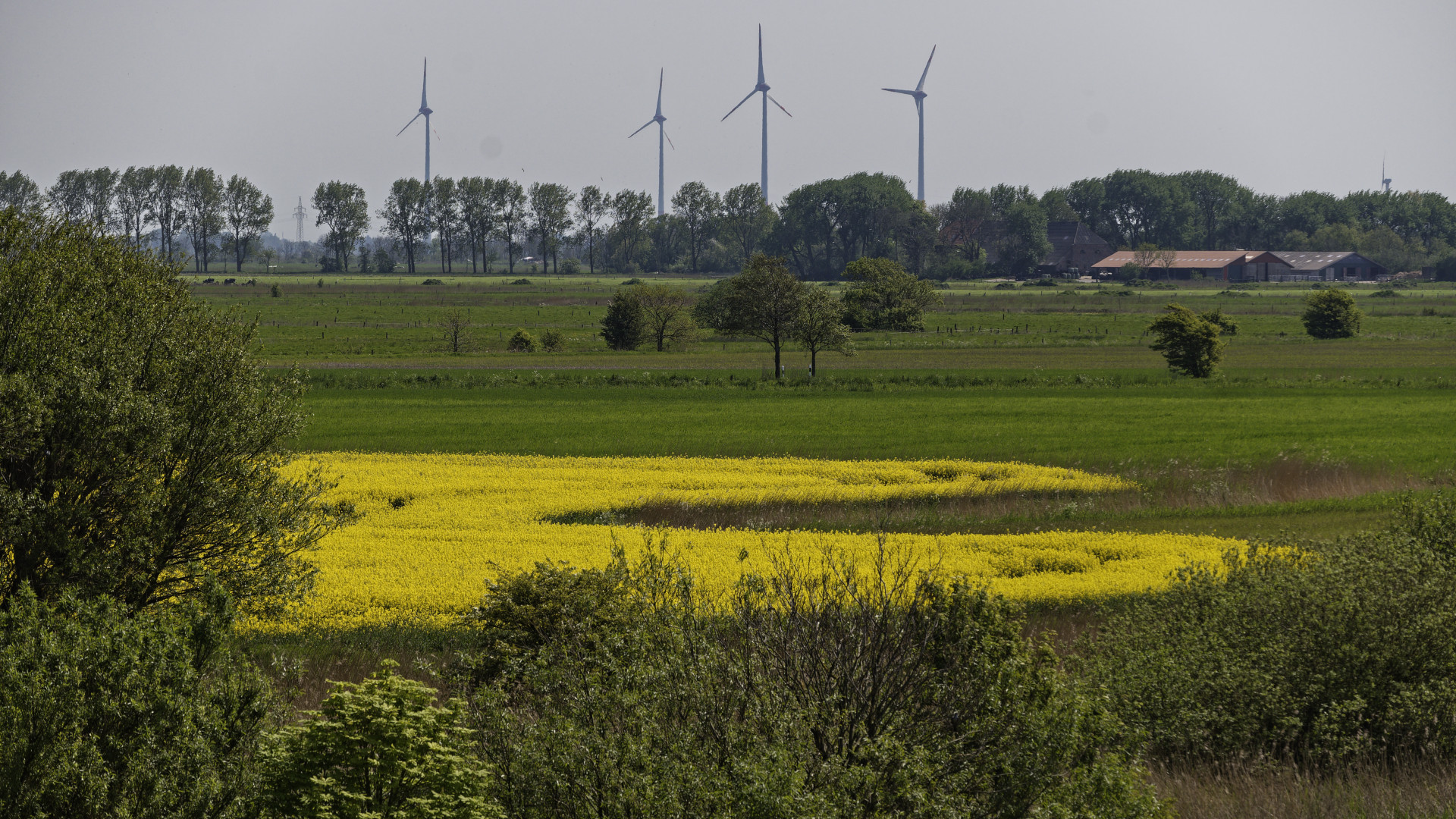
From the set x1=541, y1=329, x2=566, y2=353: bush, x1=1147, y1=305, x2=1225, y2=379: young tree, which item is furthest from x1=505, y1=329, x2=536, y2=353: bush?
x1=1147, y1=305, x2=1225, y2=379: young tree

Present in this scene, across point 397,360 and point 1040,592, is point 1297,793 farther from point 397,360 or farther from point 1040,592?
point 397,360

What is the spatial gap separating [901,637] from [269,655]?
12470 mm

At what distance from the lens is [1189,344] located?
7256 cm

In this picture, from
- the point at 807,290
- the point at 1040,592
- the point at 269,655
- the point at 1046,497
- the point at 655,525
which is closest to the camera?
the point at 269,655

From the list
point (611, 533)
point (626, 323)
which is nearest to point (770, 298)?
point (626, 323)

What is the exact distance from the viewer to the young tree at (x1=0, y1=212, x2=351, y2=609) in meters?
15.1

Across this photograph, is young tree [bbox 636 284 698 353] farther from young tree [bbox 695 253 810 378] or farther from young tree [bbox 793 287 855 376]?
young tree [bbox 793 287 855 376]

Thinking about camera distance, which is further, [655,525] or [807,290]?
[807,290]

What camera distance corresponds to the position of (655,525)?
32.0 m

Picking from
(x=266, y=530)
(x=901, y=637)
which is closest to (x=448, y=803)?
(x=901, y=637)

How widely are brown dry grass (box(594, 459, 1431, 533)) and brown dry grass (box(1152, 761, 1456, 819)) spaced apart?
1840cm

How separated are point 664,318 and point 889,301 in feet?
109

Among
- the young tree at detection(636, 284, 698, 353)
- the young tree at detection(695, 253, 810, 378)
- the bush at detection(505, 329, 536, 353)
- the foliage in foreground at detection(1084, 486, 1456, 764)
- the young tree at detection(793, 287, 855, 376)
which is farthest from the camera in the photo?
the young tree at detection(636, 284, 698, 353)

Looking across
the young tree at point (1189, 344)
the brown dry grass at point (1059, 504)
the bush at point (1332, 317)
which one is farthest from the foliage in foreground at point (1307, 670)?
the bush at point (1332, 317)
